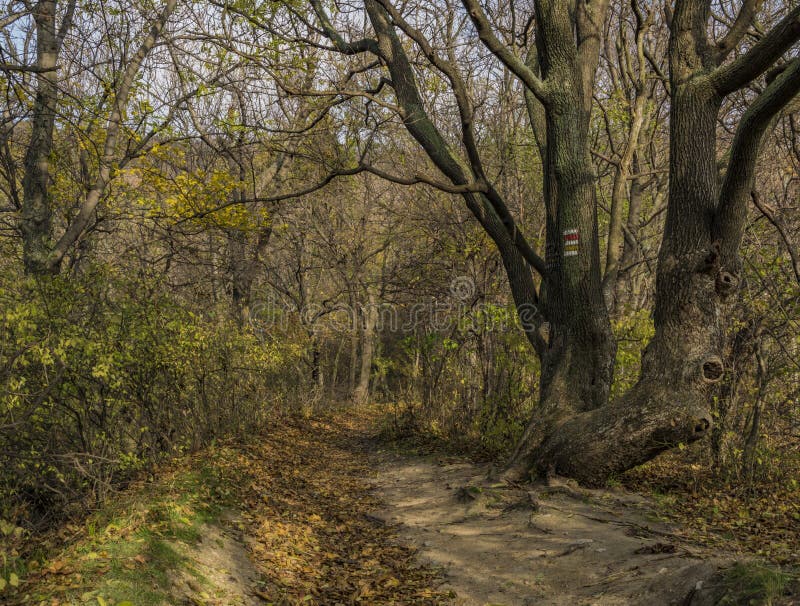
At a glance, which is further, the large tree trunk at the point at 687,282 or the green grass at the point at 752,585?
the large tree trunk at the point at 687,282

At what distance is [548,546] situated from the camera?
5.45m

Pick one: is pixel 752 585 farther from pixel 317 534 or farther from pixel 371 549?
pixel 317 534

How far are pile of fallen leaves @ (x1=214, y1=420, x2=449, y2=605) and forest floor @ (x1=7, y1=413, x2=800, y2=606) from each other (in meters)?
0.02

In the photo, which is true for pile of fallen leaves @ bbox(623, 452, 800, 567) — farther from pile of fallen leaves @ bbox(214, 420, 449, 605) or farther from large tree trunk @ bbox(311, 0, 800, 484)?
pile of fallen leaves @ bbox(214, 420, 449, 605)

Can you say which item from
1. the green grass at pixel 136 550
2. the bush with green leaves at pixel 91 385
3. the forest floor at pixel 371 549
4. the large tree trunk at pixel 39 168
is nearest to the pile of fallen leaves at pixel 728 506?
the forest floor at pixel 371 549

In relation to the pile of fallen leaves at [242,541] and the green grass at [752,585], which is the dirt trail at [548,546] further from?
the pile of fallen leaves at [242,541]

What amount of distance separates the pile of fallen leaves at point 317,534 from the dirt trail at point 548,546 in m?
0.33

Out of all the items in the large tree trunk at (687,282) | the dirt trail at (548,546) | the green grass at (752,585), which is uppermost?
the large tree trunk at (687,282)

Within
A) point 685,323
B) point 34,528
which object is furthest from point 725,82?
point 34,528

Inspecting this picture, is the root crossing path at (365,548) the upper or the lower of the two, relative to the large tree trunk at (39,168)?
lower

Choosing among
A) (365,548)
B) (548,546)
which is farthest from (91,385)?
(548,546)

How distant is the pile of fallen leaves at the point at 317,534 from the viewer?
5094mm

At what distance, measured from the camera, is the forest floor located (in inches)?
153

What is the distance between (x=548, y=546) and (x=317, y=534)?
252 centimetres
